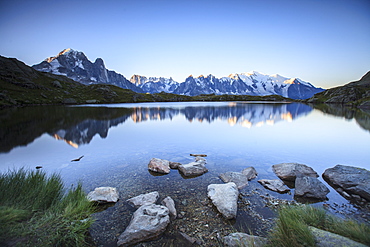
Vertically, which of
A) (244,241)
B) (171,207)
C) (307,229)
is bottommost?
(171,207)

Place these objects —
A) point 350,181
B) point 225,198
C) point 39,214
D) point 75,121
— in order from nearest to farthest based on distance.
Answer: point 39,214
point 225,198
point 350,181
point 75,121

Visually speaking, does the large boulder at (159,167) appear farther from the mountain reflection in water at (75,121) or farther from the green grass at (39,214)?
the mountain reflection in water at (75,121)

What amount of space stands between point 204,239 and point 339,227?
197 inches

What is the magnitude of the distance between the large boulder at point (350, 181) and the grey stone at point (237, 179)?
6115 millimetres

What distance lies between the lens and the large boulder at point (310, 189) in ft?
35.2

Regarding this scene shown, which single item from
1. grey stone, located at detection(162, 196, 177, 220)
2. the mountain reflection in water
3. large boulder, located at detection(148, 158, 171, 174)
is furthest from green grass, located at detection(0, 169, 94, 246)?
the mountain reflection in water

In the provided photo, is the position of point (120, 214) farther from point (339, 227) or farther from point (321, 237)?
point (339, 227)

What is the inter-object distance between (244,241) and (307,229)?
2.26 meters

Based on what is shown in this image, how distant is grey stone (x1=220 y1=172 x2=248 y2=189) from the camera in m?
12.3

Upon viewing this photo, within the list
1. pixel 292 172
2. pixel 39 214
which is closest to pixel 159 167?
pixel 39 214

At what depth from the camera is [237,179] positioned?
1275 cm

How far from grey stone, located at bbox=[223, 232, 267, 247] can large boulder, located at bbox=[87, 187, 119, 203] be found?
6.95 metres

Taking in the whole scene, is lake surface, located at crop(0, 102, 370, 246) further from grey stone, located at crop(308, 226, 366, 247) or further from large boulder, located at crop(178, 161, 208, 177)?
grey stone, located at crop(308, 226, 366, 247)

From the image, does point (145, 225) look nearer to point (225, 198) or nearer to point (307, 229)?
point (225, 198)
